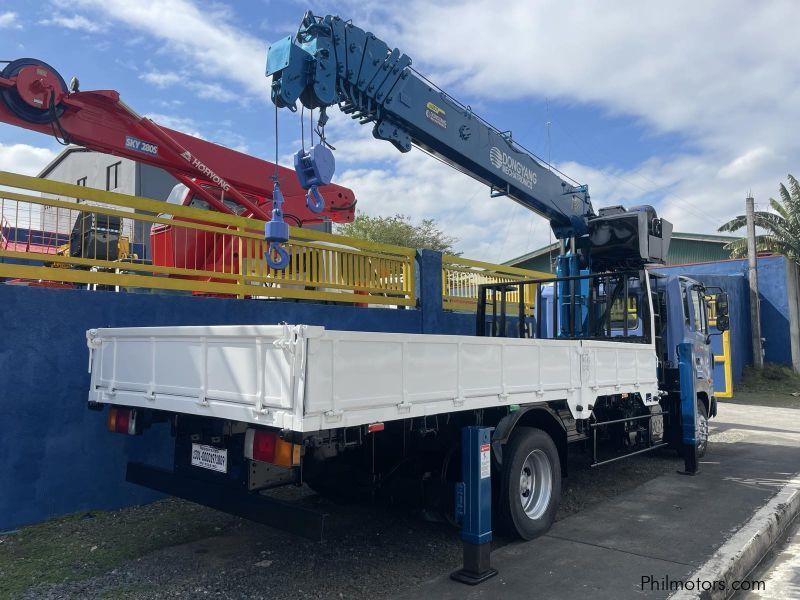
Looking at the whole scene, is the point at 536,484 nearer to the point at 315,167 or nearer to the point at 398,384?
the point at 398,384

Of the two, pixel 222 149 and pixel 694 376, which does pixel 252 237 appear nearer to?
pixel 222 149

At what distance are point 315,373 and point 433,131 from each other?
194 inches

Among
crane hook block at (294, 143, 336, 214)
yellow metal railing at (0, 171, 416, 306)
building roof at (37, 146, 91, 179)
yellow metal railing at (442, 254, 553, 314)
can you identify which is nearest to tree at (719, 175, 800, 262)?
yellow metal railing at (442, 254, 553, 314)

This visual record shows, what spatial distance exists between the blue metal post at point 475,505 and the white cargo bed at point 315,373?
0.91ft

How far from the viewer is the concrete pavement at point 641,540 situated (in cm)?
412

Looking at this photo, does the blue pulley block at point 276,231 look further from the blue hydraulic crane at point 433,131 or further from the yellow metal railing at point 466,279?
the yellow metal railing at point 466,279

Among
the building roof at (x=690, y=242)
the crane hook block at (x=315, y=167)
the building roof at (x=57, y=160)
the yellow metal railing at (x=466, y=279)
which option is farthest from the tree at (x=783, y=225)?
the building roof at (x=57, y=160)

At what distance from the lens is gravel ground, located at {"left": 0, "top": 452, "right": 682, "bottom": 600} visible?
407 cm

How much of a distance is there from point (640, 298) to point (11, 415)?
6982 mm

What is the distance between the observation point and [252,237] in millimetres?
7188

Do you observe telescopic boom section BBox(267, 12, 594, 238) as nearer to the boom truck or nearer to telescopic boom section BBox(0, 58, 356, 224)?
the boom truck

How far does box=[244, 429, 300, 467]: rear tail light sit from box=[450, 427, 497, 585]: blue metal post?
144cm

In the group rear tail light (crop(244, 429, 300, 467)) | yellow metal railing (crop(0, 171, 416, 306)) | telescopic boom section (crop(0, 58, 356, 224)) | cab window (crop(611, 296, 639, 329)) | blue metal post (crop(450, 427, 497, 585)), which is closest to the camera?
rear tail light (crop(244, 429, 300, 467))

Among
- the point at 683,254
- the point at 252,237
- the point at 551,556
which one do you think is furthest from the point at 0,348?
the point at 683,254
